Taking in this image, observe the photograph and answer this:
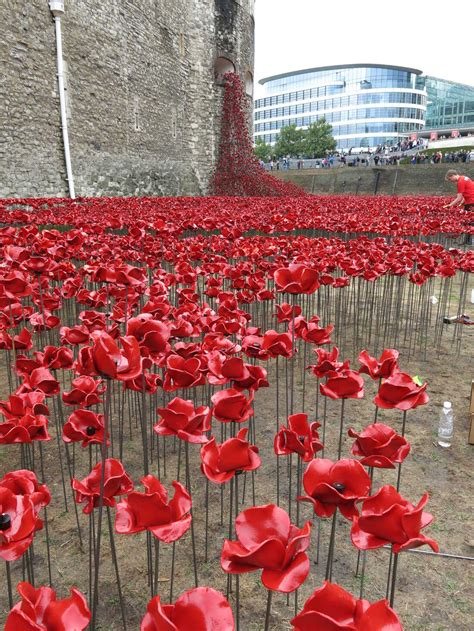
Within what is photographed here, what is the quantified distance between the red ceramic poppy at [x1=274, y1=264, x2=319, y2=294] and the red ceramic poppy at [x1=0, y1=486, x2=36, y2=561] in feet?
4.90

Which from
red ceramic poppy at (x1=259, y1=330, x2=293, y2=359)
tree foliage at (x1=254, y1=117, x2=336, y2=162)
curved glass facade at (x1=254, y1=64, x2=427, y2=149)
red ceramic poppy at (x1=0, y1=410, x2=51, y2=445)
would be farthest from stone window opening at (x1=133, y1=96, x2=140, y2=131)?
curved glass facade at (x1=254, y1=64, x2=427, y2=149)

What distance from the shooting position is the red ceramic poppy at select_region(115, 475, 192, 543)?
1.25 metres

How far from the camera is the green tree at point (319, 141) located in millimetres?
82750

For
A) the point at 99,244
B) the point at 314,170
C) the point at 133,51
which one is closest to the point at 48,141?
the point at 133,51

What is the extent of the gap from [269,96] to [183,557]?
132945 mm

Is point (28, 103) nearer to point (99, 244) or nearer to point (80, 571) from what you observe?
point (99, 244)

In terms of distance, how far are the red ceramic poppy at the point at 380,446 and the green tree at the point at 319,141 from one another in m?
86.8

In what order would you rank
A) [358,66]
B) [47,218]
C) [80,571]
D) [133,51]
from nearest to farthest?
[80,571], [47,218], [133,51], [358,66]

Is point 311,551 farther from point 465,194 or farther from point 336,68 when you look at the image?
point 336,68

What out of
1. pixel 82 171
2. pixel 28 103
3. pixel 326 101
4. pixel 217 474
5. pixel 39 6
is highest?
pixel 326 101

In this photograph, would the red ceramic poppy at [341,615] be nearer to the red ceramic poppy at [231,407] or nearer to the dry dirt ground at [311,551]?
the red ceramic poppy at [231,407]

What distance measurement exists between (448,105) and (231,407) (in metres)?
127

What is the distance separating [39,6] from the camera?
593 inches

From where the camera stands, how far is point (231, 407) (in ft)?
5.67
